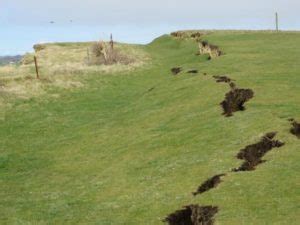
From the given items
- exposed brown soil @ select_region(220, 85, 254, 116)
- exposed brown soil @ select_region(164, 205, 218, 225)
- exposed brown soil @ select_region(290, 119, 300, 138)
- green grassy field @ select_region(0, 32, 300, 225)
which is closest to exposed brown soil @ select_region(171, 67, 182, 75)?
green grassy field @ select_region(0, 32, 300, 225)

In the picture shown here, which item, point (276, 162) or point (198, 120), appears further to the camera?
point (198, 120)

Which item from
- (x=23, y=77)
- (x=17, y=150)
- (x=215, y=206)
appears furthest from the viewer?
(x=23, y=77)

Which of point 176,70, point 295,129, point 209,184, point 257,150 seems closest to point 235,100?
point 295,129

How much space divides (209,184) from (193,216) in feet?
11.6

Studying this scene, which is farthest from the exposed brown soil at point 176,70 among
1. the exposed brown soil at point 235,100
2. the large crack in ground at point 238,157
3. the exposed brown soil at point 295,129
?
the exposed brown soil at point 295,129

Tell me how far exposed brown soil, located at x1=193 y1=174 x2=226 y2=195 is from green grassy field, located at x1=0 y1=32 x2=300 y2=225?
1.44 feet

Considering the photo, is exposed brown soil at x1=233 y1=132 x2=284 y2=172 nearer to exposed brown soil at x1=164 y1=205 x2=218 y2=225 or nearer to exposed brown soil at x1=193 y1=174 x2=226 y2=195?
exposed brown soil at x1=193 y1=174 x2=226 y2=195

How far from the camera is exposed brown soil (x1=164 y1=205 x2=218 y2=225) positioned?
22297 mm

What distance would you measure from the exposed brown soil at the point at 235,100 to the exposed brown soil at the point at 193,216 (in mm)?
15509

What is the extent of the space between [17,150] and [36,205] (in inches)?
553

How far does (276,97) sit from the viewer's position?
4019cm

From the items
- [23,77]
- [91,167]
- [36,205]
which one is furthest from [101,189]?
[23,77]

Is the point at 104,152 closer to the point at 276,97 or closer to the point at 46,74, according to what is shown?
the point at 276,97

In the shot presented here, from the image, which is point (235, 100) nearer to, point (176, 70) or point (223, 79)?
point (223, 79)
